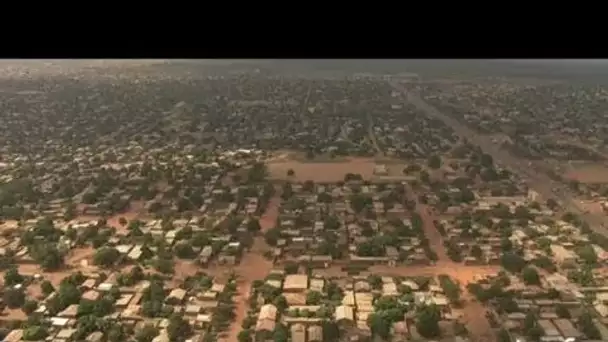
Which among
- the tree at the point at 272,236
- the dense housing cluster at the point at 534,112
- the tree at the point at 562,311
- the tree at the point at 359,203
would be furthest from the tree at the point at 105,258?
the dense housing cluster at the point at 534,112

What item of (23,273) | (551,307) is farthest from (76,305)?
(551,307)

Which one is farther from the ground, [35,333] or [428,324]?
[428,324]

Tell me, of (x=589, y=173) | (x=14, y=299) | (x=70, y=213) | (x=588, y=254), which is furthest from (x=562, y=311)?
(x=70, y=213)

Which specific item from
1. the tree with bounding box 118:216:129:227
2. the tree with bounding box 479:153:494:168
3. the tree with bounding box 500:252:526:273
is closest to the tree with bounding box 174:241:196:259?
the tree with bounding box 118:216:129:227

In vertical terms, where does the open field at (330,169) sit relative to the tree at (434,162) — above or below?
below

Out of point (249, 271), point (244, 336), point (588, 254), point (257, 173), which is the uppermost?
point (588, 254)

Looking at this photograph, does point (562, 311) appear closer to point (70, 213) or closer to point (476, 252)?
point (476, 252)

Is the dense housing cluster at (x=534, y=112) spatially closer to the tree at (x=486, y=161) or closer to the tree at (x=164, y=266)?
the tree at (x=486, y=161)
